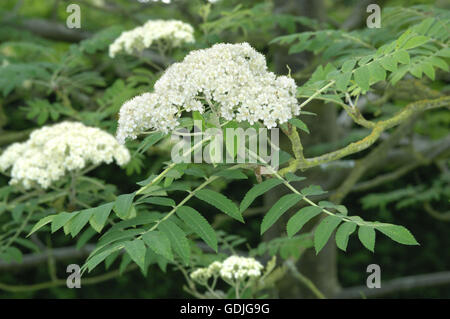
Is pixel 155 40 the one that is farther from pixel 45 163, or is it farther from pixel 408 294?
pixel 408 294

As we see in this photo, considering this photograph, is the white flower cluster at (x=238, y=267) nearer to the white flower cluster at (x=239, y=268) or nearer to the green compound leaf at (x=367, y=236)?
the white flower cluster at (x=239, y=268)

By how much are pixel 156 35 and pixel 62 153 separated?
36.5 inches

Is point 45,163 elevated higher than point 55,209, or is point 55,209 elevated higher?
point 45,163

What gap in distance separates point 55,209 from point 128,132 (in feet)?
4.32

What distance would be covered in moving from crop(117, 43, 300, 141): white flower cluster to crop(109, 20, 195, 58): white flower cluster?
4.68ft

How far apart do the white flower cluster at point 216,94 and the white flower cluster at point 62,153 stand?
95 cm

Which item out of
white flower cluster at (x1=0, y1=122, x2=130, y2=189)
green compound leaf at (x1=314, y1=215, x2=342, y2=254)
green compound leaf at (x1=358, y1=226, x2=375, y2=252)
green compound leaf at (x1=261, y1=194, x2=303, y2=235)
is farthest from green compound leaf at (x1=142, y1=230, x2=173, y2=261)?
white flower cluster at (x1=0, y1=122, x2=130, y2=189)

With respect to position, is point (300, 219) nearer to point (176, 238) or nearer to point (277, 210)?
point (277, 210)

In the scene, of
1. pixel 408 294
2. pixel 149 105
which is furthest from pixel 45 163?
pixel 408 294

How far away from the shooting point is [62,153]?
2754mm

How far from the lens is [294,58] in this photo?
451cm

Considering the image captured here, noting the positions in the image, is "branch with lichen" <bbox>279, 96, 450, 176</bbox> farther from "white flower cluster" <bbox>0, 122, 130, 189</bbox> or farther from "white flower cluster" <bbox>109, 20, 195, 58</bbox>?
"white flower cluster" <bbox>109, 20, 195, 58</bbox>

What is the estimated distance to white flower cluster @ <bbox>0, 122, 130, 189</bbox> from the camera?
2717 mm

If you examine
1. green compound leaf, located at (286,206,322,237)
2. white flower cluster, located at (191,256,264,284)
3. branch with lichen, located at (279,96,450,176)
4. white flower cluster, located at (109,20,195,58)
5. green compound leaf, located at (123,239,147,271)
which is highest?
white flower cluster, located at (109,20,195,58)
